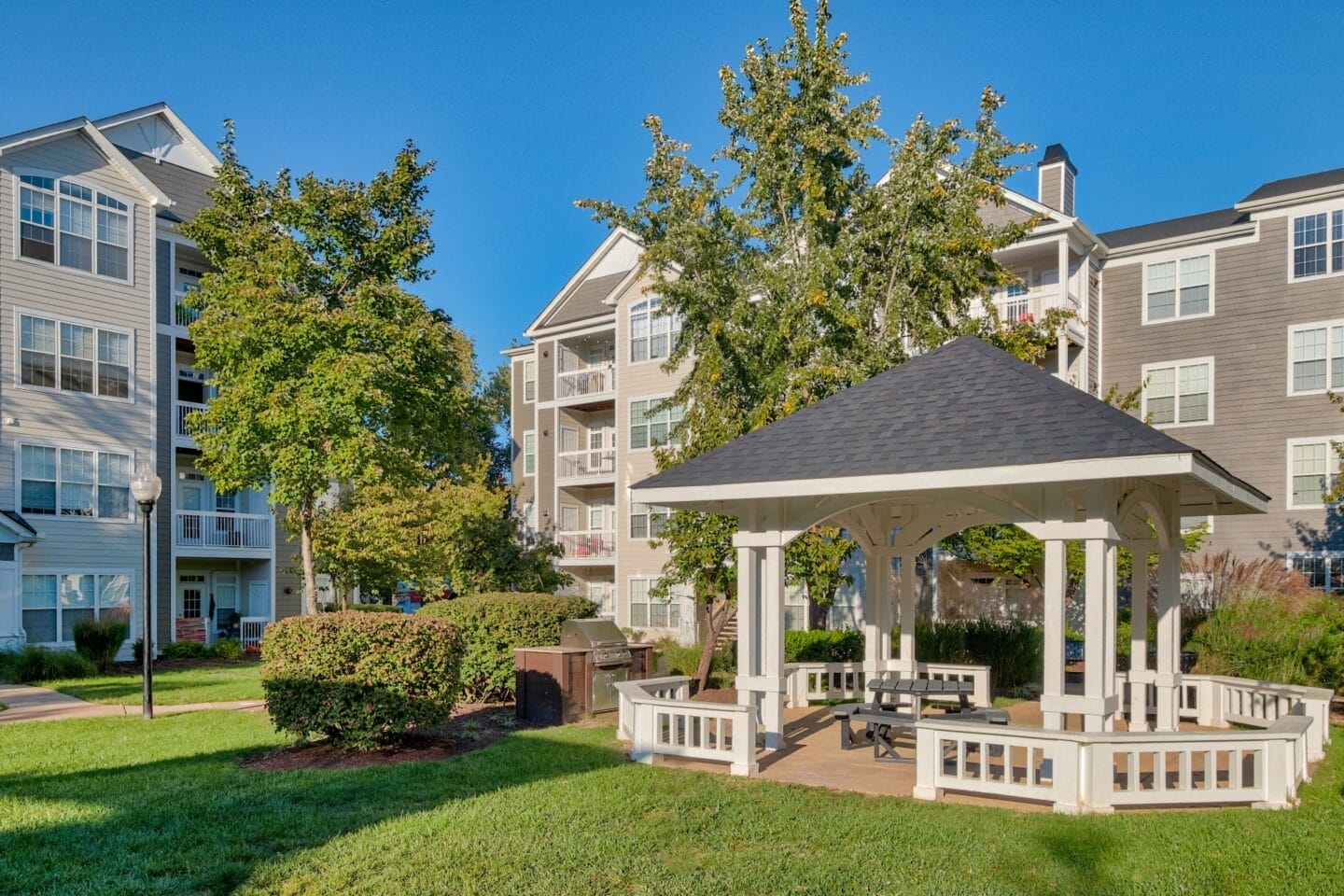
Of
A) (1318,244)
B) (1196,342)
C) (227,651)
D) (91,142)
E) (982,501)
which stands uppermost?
(91,142)

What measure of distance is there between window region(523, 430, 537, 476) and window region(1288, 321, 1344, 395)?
21.9 metres

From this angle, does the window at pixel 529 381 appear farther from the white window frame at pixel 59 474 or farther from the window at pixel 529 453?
the white window frame at pixel 59 474

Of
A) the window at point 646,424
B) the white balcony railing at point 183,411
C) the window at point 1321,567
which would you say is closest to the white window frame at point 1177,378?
the window at point 1321,567

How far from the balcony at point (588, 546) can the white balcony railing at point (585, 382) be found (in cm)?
410

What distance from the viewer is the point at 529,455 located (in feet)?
113

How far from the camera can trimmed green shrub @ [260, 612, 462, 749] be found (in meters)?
9.76

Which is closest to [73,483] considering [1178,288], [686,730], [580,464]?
[580,464]

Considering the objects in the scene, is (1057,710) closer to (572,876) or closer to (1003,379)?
(1003,379)

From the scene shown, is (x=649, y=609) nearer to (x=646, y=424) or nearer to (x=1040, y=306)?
(x=646, y=424)

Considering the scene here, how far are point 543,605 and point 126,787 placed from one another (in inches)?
229

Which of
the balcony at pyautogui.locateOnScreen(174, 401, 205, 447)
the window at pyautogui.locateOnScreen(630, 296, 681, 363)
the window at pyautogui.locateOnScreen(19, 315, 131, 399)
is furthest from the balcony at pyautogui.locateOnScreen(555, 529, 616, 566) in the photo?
the window at pyautogui.locateOnScreen(19, 315, 131, 399)

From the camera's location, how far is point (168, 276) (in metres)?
24.8

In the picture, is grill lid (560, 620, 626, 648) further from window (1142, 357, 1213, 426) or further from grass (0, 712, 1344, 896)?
window (1142, 357, 1213, 426)

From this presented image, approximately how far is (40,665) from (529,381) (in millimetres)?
19296
